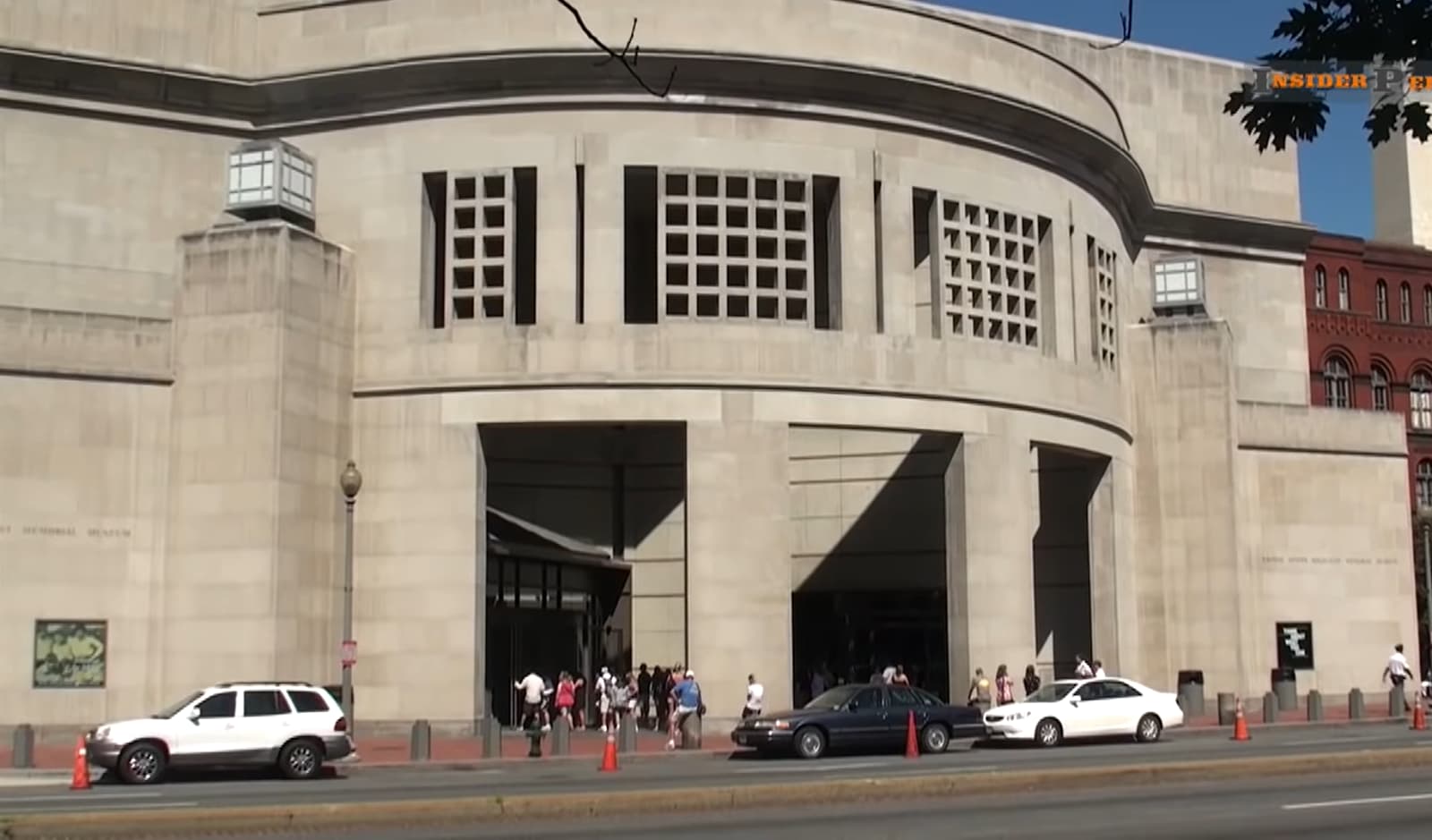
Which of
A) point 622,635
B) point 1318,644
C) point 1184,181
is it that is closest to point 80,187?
point 622,635

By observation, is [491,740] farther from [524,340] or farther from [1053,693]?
[1053,693]

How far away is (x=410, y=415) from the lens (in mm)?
33438

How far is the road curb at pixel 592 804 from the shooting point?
1498cm

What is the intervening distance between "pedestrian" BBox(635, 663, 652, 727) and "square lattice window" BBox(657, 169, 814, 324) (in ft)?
26.2

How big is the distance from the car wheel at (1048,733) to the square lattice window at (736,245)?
998 cm

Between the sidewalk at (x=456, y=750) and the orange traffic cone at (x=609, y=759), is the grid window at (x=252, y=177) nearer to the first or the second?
the sidewalk at (x=456, y=750)

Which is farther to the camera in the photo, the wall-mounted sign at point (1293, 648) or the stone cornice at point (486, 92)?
the wall-mounted sign at point (1293, 648)

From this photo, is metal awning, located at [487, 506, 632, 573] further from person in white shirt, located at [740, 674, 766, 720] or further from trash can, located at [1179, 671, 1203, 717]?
trash can, located at [1179, 671, 1203, 717]

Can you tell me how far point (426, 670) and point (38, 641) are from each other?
7.35 m

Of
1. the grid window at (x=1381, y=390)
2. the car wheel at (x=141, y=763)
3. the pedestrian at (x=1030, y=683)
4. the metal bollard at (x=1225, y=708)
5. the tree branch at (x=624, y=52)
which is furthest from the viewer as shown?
the grid window at (x=1381, y=390)

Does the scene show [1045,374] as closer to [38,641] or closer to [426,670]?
[426,670]

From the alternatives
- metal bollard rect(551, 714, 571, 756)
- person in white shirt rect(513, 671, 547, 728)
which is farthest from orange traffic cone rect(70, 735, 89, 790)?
person in white shirt rect(513, 671, 547, 728)

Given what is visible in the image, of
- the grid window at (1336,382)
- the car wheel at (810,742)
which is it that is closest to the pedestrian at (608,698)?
the car wheel at (810,742)

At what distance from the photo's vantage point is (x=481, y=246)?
1334 inches
